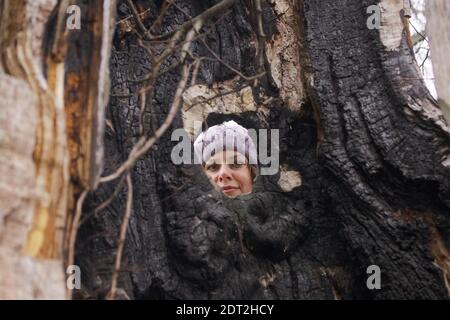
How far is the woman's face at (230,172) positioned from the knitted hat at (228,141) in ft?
0.11

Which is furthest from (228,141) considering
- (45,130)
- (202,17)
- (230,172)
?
(45,130)

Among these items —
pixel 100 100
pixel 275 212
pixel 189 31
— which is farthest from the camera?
pixel 275 212

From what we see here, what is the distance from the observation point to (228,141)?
3.12 m

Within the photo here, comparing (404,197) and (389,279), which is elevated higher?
(404,197)

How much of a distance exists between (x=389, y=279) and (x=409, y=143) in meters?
0.47

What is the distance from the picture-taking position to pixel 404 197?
2480 millimetres

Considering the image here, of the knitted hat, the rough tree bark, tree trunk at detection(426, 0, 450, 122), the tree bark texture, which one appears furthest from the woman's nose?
the rough tree bark

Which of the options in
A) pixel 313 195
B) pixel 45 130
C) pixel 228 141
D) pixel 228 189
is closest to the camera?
pixel 45 130

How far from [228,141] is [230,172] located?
0.17 meters

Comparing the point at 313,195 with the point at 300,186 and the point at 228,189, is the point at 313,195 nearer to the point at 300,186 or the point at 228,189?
the point at 300,186

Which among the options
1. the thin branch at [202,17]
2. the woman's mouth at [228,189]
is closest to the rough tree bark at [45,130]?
the thin branch at [202,17]

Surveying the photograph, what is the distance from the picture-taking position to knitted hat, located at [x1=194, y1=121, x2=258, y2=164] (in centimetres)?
309
